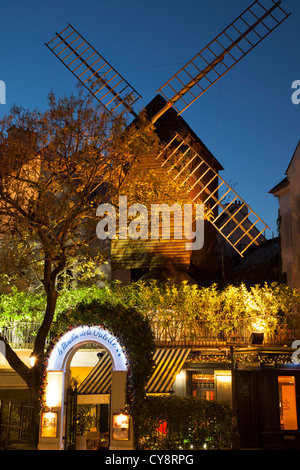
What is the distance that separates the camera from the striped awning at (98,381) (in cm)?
1752

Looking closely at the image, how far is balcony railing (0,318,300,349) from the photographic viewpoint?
70.4 ft

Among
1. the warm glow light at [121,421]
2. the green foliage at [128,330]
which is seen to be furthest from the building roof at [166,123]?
the warm glow light at [121,421]

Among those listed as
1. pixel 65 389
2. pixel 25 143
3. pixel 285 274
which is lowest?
pixel 65 389

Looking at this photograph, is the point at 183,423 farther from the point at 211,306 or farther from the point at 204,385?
the point at 204,385

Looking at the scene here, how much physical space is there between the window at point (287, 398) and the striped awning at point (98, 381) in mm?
7308

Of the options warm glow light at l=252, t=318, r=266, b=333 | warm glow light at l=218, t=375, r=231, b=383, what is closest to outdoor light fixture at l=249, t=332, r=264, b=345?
warm glow light at l=252, t=318, r=266, b=333

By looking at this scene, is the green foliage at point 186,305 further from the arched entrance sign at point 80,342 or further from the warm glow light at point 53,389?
the warm glow light at point 53,389

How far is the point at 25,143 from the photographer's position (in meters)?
18.7

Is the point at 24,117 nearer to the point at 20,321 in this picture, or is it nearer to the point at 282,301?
the point at 20,321

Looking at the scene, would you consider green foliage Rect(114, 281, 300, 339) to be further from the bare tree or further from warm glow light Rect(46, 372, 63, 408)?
warm glow light Rect(46, 372, 63, 408)

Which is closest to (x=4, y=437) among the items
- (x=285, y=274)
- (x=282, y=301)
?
(x=282, y=301)

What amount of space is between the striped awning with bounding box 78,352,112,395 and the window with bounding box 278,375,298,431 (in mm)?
7308

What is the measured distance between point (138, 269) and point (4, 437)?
45.5 feet

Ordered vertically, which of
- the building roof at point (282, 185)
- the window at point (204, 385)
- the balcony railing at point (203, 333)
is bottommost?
the window at point (204, 385)
